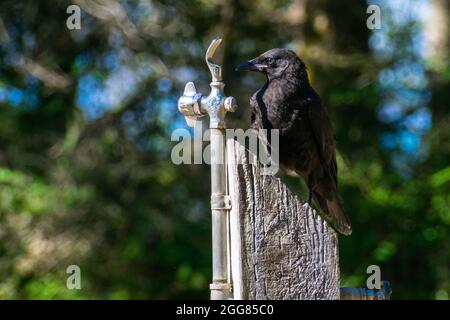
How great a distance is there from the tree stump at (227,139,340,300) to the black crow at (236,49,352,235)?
A: 5.83ft

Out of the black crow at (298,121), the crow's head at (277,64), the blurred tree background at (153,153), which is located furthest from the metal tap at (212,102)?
the blurred tree background at (153,153)

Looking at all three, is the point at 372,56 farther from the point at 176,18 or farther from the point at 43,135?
the point at 43,135

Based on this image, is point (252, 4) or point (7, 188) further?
point (252, 4)

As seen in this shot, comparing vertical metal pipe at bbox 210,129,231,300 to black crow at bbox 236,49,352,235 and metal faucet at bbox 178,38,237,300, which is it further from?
black crow at bbox 236,49,352,235

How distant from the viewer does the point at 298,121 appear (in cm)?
416

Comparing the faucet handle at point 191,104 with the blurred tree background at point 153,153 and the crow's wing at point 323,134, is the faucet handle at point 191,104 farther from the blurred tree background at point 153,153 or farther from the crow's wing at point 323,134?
the blurred tree background at point 153,153

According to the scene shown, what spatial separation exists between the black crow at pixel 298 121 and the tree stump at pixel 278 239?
1778 mm

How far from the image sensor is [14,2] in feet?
24.8

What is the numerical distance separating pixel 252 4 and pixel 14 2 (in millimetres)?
2252

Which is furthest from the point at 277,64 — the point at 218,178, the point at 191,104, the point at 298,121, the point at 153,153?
the point at 153,153

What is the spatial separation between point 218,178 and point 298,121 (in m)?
1.86

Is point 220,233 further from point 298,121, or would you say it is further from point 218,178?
point 298,121
